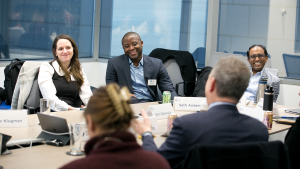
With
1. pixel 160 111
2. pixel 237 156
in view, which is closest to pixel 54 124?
pixel 160 111

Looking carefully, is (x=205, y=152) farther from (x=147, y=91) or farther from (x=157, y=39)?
(x=157, y=39)

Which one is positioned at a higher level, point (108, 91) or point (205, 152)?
point (108, 91)

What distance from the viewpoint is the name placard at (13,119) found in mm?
2137

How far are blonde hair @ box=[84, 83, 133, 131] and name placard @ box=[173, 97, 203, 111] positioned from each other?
1.86 m

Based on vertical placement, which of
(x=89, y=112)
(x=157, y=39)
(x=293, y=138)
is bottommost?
(x=293, y=138)

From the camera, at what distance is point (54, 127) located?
6.23 feet

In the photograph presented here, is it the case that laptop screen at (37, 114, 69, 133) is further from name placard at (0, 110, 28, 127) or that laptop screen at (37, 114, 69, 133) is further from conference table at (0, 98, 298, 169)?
name placard at (0, 110, 28, 127)

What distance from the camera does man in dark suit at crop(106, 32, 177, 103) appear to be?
381cm

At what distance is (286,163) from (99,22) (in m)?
5.54

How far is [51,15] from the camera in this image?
18.2 feet

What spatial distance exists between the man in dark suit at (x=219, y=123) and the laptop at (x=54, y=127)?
21.8 inches

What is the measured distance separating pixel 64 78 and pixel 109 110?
7.77 ft

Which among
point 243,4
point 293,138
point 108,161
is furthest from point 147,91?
point 108,161

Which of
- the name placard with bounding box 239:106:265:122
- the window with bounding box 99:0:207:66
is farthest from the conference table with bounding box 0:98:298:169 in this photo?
the window with bounding box 99:0:207:66
